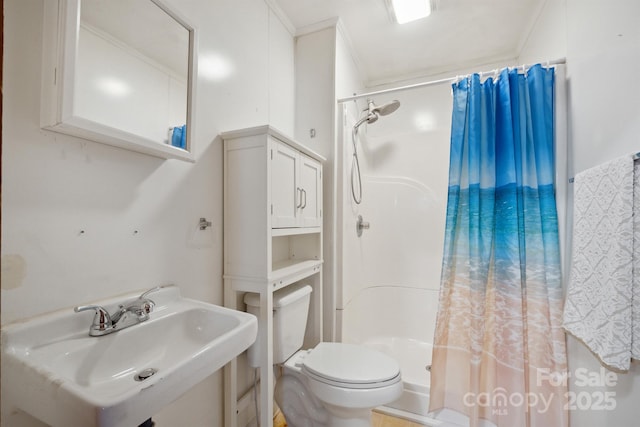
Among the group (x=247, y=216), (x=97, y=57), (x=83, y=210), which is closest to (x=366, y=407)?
(x=247, y=216)

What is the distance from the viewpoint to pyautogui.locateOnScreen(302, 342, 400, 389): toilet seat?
1.25 m

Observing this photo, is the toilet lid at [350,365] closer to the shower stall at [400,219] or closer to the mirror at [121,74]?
the shower stall at [400,219]

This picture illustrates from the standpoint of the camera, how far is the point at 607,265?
93cm

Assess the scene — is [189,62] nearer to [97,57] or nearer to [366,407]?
[97,57]

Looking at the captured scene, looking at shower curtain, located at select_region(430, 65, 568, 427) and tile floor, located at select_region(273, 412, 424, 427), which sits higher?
shower curtain, located at select_region(430, 65, 568, 427)

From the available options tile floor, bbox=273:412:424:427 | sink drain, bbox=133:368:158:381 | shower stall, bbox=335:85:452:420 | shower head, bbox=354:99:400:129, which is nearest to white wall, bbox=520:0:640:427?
tile floor, bbox=273:412:424:427

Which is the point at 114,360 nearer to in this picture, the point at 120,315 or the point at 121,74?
the point at 120,315

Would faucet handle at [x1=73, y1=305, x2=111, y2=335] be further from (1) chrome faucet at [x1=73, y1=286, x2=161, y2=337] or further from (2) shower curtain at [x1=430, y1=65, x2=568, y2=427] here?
(2) shower curtain at [x1=430, y1=65, x2=568, y2=427]

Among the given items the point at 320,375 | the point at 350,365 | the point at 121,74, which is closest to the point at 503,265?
the point at 350,365

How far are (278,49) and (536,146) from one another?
1563mm

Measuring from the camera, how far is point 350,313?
79.8 inches

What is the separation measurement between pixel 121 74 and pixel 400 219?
2147mm

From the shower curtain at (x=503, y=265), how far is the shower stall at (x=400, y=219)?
0.73 m

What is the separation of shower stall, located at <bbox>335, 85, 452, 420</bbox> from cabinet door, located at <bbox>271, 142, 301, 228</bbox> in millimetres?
735
